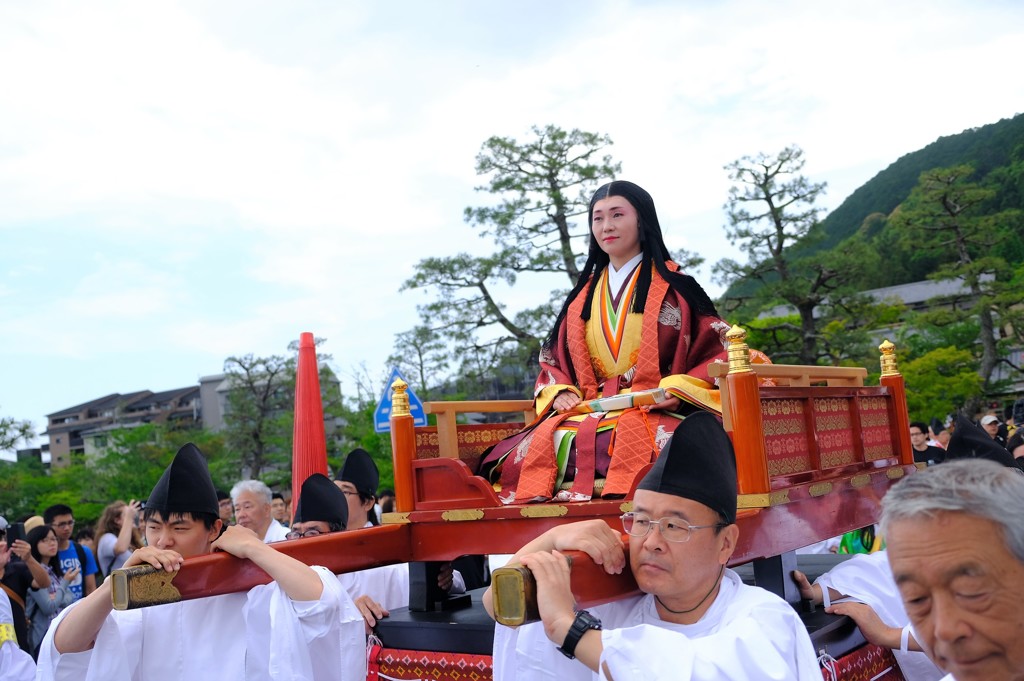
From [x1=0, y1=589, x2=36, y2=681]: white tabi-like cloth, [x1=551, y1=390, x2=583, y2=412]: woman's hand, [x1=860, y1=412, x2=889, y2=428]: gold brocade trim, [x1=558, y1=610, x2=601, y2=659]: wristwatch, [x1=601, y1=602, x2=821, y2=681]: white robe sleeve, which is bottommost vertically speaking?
[x1=0, y1=589, x2=36, y2=681]: white tabi-like cloth

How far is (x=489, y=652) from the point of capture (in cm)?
407

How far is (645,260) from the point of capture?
4859 mm

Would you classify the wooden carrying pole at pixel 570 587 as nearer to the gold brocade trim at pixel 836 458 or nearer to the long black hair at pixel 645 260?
the gold brocade trim at pixel 836 458

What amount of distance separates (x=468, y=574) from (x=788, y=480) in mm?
2513

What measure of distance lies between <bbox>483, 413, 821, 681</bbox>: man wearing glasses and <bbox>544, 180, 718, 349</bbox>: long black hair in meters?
1.94

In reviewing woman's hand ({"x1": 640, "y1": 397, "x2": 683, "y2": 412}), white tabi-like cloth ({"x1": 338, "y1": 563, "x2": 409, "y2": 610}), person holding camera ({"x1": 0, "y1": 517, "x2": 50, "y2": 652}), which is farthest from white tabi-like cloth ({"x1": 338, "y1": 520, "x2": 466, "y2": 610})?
person holding camera ({"x1": 0, "y1": 517, "x2": 50, "y2": 652})

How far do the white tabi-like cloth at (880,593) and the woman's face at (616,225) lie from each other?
1882mm

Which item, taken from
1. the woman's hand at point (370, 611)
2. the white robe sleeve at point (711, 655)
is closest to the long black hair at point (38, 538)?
the woman's hand at point (370, 611)

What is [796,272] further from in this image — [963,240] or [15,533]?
[15,533]

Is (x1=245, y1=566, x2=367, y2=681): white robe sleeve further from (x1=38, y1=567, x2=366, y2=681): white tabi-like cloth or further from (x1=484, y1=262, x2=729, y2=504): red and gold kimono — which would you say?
(x1=484, y1=262, x2=729, y2=504): red and gold kimono

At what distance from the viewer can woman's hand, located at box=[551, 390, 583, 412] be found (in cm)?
459

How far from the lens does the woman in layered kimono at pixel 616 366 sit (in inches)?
164

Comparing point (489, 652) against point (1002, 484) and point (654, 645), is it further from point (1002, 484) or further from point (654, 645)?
point (1002, 484)

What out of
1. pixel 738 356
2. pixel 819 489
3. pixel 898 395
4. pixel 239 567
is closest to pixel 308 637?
pixel 239 567
